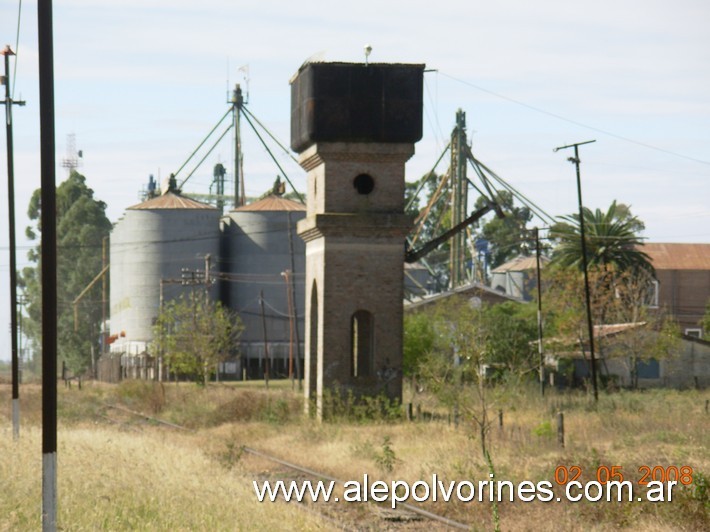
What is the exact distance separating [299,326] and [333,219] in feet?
163

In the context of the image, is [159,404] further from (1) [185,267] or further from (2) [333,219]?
(1) [185,267]

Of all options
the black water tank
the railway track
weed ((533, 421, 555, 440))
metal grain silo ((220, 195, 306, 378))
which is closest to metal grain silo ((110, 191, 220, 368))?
metal grain silo ((220, 195, 306, 378))

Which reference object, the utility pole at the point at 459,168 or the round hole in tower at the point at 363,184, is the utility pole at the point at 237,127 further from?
the round hole in tower at the point at 363,184

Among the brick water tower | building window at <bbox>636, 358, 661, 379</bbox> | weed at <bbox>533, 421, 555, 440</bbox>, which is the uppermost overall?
the brick water tower

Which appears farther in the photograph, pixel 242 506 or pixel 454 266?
pixel 454 266

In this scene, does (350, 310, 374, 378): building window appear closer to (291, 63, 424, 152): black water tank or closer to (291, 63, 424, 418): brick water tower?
(291, 63, 424, 418): brick water tower

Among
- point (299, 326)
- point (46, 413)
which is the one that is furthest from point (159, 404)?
point (299, 326)

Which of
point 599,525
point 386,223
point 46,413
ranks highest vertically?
point 386,223

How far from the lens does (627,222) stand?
68.8 metres

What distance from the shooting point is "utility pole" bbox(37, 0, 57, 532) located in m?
12.7

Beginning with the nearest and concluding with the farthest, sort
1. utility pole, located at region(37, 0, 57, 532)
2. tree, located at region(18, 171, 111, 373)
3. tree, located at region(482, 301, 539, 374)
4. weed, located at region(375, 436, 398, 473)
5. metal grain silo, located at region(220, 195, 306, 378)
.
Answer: utility pole, located at region(37, 0, 57, 532) < weed, located at region(375, 436, 398, 473) < tree, located at region(482, 301, 539, 374) < metal grain silo, located at region(220, 195, 306, 378) < tree, located at region(18, 171, 111, 373)

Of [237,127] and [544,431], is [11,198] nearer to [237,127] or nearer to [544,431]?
[544,431]

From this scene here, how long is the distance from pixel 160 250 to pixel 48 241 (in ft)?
230

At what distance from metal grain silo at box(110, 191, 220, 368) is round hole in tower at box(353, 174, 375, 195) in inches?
1900
